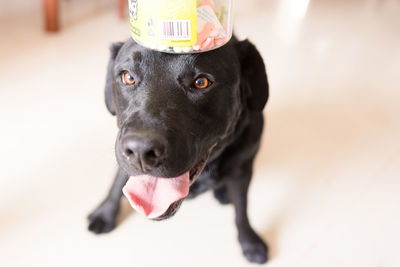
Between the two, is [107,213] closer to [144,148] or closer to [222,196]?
[222,196]

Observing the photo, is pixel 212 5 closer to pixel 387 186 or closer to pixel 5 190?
pixel 5 190

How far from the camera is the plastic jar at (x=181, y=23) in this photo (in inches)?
29.3

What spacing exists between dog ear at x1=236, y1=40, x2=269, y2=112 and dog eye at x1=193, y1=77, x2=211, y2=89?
0.19 m

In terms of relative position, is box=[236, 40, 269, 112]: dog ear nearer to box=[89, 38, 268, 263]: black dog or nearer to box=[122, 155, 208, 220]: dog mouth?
box=[89, 38, 268, 263]: black dog

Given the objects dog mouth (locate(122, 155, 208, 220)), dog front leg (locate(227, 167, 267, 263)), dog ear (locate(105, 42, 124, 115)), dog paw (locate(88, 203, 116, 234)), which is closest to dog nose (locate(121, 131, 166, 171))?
dog mouth (locate(122, 155, 208, 220))

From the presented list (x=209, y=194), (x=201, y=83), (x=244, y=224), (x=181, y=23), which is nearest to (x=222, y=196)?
(x=209, y=194)

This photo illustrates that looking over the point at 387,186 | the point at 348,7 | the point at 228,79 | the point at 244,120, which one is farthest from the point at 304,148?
the point at 348,7

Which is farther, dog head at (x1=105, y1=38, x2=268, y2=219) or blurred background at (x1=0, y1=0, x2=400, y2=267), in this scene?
blurred background at (x1=0, y1=0, x2=400, y2=267)

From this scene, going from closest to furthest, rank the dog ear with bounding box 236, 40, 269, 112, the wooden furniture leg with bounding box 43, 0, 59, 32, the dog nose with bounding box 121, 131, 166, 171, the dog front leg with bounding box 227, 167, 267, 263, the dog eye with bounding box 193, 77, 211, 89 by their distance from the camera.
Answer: the dog nose with bounding box 121, 131, 166, 171 < the dog eye with bounding box 193, 77, 211, 89 < the dog ear with bounding box 236, 40, 269, 112 < the dog front leg with bounding box 227, 167, 267, 263 < the wooden furniture leg with bounding box 43, 0, 59, 32

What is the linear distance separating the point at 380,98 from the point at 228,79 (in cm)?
146

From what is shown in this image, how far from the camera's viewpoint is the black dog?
2.56 ft

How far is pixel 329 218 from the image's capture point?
1384mm

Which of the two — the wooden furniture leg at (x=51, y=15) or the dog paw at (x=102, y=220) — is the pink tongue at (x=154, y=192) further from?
the wooden furniture leg at (x=51, y=15)

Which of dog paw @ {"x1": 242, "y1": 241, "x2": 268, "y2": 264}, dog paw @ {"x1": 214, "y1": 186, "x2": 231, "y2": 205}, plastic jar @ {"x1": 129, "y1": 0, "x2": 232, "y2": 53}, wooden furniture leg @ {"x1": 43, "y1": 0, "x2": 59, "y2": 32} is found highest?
plastic jar @ {"x1": 129, "y1": 0, "x2": 232, "y2": 53}
